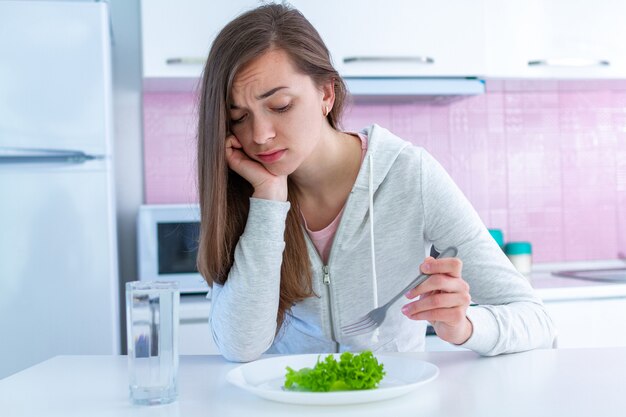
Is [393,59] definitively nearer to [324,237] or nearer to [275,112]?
[324,237]

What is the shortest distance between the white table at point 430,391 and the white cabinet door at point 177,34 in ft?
4.79

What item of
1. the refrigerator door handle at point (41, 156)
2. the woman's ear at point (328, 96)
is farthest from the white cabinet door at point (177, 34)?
the woman's ear at point (328, 96)

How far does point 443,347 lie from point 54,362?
1.47 meters

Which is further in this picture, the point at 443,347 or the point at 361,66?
the point at 361,66

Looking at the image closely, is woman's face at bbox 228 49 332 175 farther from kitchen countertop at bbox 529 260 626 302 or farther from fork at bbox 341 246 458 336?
kitchen countertop at bbox 529 260 626 302

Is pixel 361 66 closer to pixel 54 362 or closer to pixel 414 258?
pixel 414 258

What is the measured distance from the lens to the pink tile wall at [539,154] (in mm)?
3070

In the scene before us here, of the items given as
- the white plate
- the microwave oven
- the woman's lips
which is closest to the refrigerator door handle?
the microwave oven

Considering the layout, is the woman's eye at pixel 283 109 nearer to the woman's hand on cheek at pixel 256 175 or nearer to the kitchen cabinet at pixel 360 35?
the woman's hand on cheek at pixel 256 175

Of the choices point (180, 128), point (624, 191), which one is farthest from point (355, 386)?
point (624, 191)

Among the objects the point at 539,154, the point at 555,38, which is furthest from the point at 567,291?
the point at 555,38

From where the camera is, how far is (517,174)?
3.13 m

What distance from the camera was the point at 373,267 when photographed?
4.11 ft

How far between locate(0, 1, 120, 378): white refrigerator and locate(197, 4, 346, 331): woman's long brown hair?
984 millimetres
